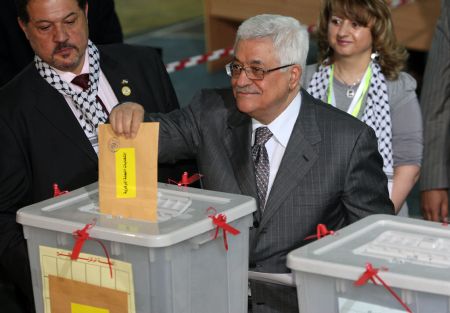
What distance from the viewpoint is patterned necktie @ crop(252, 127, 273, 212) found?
313 cm

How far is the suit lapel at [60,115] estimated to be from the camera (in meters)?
3.36

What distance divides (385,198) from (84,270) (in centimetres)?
106

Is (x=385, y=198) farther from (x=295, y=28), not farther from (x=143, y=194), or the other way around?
(x=143, y=194)

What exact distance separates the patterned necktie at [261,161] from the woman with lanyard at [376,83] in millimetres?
1280

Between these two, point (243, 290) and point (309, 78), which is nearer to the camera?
point (243, 290)

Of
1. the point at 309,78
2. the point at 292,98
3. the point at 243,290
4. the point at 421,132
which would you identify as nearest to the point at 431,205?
the point at 421,132

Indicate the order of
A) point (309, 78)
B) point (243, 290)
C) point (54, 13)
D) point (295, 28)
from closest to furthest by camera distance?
point (243, 290), point (295, 28), point (54, 13), point (309, 78)

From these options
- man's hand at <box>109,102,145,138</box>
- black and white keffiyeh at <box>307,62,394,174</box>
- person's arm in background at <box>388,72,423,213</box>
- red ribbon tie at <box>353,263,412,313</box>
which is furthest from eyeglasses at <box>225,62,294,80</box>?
person's arm in background at <box>388,72,423,213</box>

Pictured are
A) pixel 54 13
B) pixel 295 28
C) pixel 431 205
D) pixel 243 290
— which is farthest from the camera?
pixel 431 205

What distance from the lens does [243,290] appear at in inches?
112

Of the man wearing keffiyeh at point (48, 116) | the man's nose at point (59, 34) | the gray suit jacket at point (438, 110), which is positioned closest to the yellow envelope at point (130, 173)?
the man wearing keffiyeh at point (48, 116)

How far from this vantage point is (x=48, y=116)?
3355 millimetres

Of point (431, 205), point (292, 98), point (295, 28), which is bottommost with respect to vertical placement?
point (431, 205)

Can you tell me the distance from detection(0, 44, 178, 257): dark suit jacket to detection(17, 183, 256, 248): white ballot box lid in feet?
1.32
